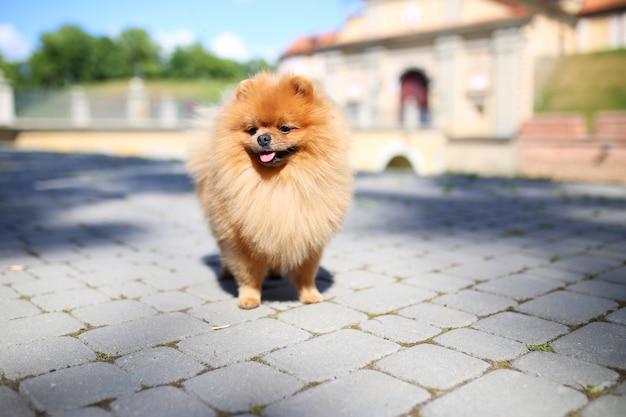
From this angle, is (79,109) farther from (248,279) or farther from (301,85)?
(301,85)

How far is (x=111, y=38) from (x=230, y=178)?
80.9 meters

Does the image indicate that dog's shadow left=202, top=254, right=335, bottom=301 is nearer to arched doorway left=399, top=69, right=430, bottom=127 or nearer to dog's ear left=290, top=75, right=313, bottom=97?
dog's ear left=290, top=75, right=313, bottom=97

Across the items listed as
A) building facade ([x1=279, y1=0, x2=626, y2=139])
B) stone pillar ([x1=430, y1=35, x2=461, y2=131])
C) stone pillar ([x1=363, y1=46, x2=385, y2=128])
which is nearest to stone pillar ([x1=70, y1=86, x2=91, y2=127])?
building facade ([x1=279, y1=0, x2=626, y2=139])

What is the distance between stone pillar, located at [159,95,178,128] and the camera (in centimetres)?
2733

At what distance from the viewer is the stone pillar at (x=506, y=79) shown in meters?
26.3

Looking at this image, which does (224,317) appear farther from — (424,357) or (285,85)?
(285,85)

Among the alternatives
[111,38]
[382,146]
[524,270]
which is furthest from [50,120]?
[111,38]

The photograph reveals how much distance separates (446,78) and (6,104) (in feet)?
74.3

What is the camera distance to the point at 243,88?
10.1 feet

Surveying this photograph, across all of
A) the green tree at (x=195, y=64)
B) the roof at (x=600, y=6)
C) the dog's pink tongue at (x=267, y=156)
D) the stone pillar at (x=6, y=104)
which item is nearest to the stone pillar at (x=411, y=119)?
the roof at (x=600, y=6)

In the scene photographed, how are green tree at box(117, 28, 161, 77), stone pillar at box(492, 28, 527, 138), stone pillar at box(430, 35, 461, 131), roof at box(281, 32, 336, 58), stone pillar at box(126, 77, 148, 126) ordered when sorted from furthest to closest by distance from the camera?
green tree at box(117, 28, 161, 77), roof at box(281, 32, 336, 58), stone pillar at box(430, 35, 461, 131), stone pillar at box(126, 77, 148, 126), stone pillar at box(492, 28, 527, 138)

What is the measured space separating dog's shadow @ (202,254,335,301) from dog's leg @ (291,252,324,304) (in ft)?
0.46

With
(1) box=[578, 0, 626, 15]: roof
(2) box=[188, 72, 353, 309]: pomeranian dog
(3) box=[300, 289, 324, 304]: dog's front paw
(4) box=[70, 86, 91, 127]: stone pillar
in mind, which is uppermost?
(1) box=[578, 0, 626, 15]: roof

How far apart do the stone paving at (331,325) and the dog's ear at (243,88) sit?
4.38ft
